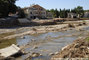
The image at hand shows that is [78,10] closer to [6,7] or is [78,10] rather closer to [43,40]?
[6,7]

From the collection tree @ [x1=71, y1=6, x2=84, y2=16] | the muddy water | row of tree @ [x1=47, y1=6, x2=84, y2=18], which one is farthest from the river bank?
tree @ [x1=71, y1=6, x2=84, y2=16]

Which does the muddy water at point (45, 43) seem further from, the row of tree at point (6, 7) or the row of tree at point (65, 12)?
the row of tree at point (65, 12)

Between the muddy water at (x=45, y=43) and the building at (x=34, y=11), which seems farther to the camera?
the building at (x=34, y=11)

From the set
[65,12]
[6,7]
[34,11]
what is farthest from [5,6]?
[65,12]

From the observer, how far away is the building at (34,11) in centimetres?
8196

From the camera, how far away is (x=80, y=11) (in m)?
94.4

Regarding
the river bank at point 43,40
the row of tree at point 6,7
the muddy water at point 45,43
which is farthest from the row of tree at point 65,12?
the muddy water at point 45,43

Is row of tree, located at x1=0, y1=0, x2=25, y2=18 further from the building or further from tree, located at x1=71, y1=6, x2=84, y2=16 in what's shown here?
tree, located at x1=71, y1=6, x2=84, y2=16

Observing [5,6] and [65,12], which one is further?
[65,12]

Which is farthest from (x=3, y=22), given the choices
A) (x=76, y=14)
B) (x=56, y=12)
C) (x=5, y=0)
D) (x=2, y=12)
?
(x=76, y=14)

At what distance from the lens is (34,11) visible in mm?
84562

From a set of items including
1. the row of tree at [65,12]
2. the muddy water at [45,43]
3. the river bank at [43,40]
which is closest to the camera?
the muddy water at [45,43]

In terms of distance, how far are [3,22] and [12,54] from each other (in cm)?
3826

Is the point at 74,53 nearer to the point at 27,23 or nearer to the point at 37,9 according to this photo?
the point at 27,23
